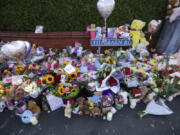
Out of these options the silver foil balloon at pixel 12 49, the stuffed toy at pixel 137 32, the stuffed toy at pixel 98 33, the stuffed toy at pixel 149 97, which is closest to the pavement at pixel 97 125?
the stuffed toy at pixel 149 97

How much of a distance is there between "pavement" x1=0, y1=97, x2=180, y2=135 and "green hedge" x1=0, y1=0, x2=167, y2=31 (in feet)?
7.27

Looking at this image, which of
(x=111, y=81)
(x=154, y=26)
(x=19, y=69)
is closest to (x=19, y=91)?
(x=19, y=69)

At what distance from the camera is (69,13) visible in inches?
127

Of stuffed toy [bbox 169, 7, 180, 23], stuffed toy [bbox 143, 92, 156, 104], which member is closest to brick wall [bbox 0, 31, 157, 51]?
stuffed toy [bbox 169, 7, 180, 23]

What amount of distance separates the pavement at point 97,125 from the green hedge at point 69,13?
2.22 meters

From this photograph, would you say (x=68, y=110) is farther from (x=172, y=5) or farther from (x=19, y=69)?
(x=172, y=5)

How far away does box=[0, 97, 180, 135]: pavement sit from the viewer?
204 cm

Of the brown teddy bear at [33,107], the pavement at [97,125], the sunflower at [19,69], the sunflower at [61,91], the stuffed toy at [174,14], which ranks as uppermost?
the stuffed toy at [174,14]

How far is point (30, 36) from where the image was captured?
340 centimetres

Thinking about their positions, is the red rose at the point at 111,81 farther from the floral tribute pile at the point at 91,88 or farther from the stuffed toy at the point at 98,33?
the stuffed toy at the point at 98,33

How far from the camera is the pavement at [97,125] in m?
2.04

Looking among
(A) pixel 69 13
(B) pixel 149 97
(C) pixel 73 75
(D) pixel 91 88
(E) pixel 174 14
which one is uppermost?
(A) pixel 69 13

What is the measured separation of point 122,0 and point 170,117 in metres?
2.67

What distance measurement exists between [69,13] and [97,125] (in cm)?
264
